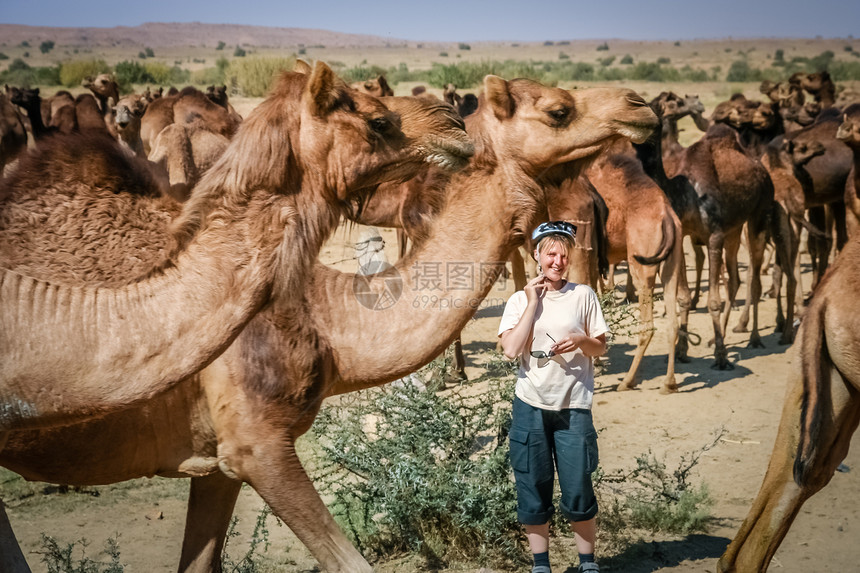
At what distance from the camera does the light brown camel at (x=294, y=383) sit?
3.79m

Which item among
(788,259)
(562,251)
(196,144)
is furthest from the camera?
(788,259)

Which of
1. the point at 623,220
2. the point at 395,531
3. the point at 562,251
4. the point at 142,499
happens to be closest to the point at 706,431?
the point at 623,220

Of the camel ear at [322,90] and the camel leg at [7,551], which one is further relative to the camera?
the camel leg at [7,551]

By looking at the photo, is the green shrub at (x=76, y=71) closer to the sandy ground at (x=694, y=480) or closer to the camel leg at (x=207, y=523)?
the sandy ground at (x=694, y=480)

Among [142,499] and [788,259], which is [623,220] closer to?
[788,259]

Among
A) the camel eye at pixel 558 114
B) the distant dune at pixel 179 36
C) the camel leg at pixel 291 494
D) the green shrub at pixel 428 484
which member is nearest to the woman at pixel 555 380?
the camel eye at pixel 558 114

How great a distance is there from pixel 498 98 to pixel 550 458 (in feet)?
6.03

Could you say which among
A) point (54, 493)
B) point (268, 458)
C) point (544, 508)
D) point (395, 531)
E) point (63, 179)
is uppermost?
point (63, 179)

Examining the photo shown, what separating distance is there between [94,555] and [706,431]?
494cm

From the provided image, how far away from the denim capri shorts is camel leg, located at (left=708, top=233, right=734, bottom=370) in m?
5.64

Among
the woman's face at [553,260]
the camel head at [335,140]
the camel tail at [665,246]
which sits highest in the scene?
the camel head at [335,140]

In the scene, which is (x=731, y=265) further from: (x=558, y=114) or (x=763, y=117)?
(x=558, y=114)

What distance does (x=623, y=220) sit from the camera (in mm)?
9508

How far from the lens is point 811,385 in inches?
169
